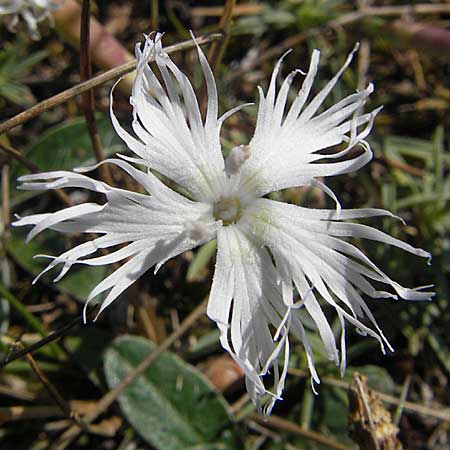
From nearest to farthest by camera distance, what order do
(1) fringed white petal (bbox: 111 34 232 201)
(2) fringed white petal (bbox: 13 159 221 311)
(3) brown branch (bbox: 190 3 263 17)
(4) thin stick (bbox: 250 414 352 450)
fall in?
(2) fringed white petal (bbox: 13 159 221 311) < (1) fringed white petal (bbox: 111 34 232 201) < (4) thin stick (bbox: 250 414 352 450) < (3) brown branch (bbox: 190 3 263 17)

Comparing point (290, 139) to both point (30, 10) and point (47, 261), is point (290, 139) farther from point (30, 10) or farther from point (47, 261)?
point (30, 10)

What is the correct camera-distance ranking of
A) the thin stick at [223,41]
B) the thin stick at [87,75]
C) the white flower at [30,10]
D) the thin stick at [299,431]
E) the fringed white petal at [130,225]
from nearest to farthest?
the fringed white petal at [130,225], the thin stick at [87,75], the thin stick at [223,41], the thin stick at [299,431], the white flower at [30,10]

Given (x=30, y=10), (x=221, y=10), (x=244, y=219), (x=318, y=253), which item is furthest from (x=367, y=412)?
(x=221, y=10)

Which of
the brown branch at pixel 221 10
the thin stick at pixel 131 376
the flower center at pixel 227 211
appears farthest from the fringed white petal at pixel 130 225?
the brown branch at pixel 221 10

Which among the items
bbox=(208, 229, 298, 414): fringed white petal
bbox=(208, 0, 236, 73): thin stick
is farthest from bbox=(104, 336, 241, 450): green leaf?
bbox=(208, 0, 236, 73): thin stick

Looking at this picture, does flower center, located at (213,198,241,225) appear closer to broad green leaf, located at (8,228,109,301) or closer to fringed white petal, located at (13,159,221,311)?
fringed white petal, located at (13,159,221,311)

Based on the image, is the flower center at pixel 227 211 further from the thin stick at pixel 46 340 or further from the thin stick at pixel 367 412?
the thin stick at pixel 367 412
